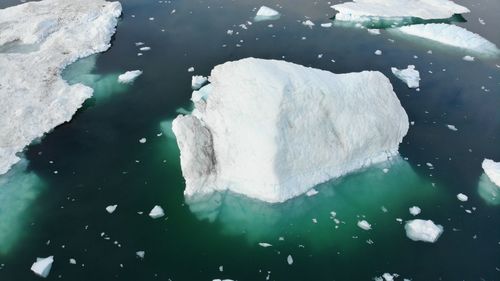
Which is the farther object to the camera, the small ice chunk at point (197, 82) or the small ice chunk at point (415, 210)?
the small ice chunk at point (197, 82)

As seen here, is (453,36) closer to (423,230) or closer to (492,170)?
(492,170)

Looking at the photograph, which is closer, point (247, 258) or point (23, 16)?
point (247, 258)

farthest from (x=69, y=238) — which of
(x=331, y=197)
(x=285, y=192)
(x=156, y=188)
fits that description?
(x=331, y=197)

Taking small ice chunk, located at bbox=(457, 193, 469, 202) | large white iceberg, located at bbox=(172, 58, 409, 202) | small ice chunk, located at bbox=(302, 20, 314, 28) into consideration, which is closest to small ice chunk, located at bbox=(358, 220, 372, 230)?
large white iceberg, located at bbox=(172, 58, 409, 202)

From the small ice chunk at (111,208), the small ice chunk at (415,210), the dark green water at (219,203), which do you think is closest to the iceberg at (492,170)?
the dark green water at (219,203)

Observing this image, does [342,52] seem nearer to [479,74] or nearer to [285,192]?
[479,74]

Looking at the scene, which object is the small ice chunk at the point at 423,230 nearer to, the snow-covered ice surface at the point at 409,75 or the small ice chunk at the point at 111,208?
the snow-covered ice surface at the point at 409,75

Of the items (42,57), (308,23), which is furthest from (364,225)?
(42,57)
